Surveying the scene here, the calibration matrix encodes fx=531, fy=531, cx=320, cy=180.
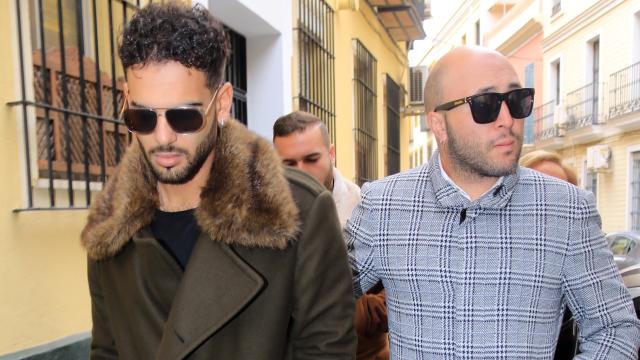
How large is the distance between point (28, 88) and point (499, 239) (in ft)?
8.45

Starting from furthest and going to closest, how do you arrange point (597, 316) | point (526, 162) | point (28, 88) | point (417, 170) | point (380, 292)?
point (526, 162) < point (28, 88) < point (380, 292) < point (417, 170) < point (597, 316)

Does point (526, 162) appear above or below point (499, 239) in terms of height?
above

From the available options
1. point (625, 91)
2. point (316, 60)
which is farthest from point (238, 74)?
point (625, 91)

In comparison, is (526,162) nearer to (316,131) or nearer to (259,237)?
(316,131)

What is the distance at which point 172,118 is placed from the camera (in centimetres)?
150

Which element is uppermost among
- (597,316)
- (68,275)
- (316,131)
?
(316,131)

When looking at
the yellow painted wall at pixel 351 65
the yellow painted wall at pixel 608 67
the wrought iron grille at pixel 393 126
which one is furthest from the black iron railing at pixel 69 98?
the yellow painted wall at pixel 608 67

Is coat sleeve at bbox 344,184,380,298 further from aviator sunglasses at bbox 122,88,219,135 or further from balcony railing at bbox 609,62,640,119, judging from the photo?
balcony railing at bbox 609,62,640,119

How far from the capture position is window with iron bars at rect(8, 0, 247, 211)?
293cm

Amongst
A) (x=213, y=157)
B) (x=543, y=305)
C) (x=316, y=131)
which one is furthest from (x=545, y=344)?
(x=316, y=131)

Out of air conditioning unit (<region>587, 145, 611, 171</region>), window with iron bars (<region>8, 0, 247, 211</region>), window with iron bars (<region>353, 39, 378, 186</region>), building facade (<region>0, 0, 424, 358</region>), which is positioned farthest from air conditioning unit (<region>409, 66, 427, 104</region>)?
window with iron bars (<region>8, 0, 247, 211</region>)

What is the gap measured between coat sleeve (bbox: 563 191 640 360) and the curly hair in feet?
3.99

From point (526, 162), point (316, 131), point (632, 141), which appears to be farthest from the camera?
point (632, 141)

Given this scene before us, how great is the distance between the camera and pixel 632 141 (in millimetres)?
15695
